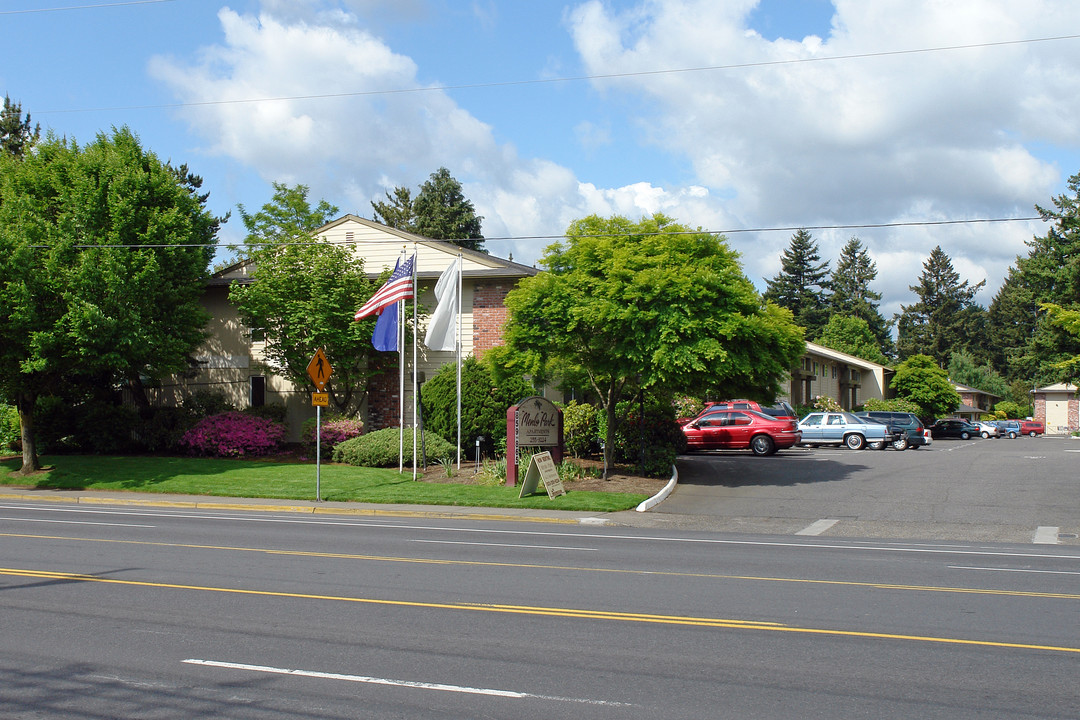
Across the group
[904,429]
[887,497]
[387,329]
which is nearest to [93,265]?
[387,329]

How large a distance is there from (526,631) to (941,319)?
4389 inches

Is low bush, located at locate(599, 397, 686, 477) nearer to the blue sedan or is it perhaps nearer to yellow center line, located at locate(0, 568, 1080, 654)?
yellow center line, located at locate(0, 568, 1080, 654)

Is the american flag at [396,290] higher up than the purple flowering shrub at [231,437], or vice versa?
the american flag at [396,290]

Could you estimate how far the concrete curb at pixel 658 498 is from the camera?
60.4ft

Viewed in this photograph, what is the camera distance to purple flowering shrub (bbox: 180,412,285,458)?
26.2 meters

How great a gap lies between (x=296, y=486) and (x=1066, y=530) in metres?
16.3

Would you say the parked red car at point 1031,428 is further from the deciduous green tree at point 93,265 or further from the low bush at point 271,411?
the deciduous green tree at point 93,265

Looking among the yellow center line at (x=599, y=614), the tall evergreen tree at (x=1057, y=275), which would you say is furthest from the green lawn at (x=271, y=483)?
the tall evergreen tree at (x=1057, y=275)

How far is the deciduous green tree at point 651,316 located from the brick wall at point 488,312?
274 inches

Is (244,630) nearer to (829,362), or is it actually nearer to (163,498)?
(163,498)

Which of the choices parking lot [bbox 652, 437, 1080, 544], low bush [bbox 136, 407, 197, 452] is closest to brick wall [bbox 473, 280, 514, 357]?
parking lot [bbox 652, 437, 1080, 544]

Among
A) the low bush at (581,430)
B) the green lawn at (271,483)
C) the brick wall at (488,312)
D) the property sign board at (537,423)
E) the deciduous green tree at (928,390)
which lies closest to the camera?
the green lawn at (271,483)

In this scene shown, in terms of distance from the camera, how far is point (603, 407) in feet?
81.2

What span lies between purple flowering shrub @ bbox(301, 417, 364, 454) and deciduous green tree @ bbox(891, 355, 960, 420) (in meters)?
45.3
